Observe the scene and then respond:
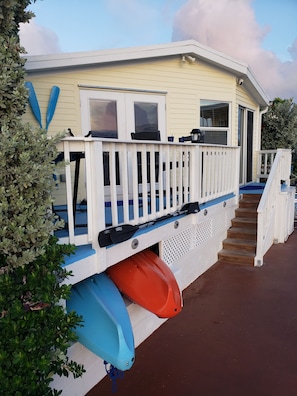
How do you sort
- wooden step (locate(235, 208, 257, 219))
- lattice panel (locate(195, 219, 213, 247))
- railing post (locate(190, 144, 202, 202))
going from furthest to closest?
wooden step (locate(235, 208, 257, 219)) < lattice panel (locate(195, 219, 213, 247)) < railing post (locate(190, 144, 202, 202))

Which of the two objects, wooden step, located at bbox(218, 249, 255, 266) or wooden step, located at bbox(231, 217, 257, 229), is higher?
wooden step, located at bbox(231, 217, 257, 229)

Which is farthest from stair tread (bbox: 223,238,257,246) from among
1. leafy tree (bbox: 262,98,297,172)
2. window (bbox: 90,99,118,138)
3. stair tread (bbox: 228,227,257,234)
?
leafy tree (bbox: 262,98,297,172)

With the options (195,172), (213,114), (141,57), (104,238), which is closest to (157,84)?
(141,57)

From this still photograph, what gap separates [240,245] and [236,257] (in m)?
0.25

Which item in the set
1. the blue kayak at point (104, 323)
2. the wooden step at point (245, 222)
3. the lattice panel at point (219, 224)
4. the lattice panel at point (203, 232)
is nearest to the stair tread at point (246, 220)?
the wooden step at point (245, 222)

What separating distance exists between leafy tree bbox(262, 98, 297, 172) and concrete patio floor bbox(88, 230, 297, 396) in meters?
7.62

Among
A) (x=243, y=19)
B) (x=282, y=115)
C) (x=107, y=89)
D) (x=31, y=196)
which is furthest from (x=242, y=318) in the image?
(x=243, y=19)

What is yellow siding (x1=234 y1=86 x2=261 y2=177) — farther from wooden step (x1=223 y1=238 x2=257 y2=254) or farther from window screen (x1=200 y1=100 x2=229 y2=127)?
wooden step (x1=223 y1=238 x2=257 y2=254)

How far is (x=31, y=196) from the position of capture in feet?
5.25

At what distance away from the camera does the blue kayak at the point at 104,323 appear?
1.92 meters

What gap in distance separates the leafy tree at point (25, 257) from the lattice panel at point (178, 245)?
72.3 inches

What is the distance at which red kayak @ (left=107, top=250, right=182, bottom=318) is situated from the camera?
247 cm

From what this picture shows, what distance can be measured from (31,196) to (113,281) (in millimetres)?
1349

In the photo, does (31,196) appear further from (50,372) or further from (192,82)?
(192,82)
